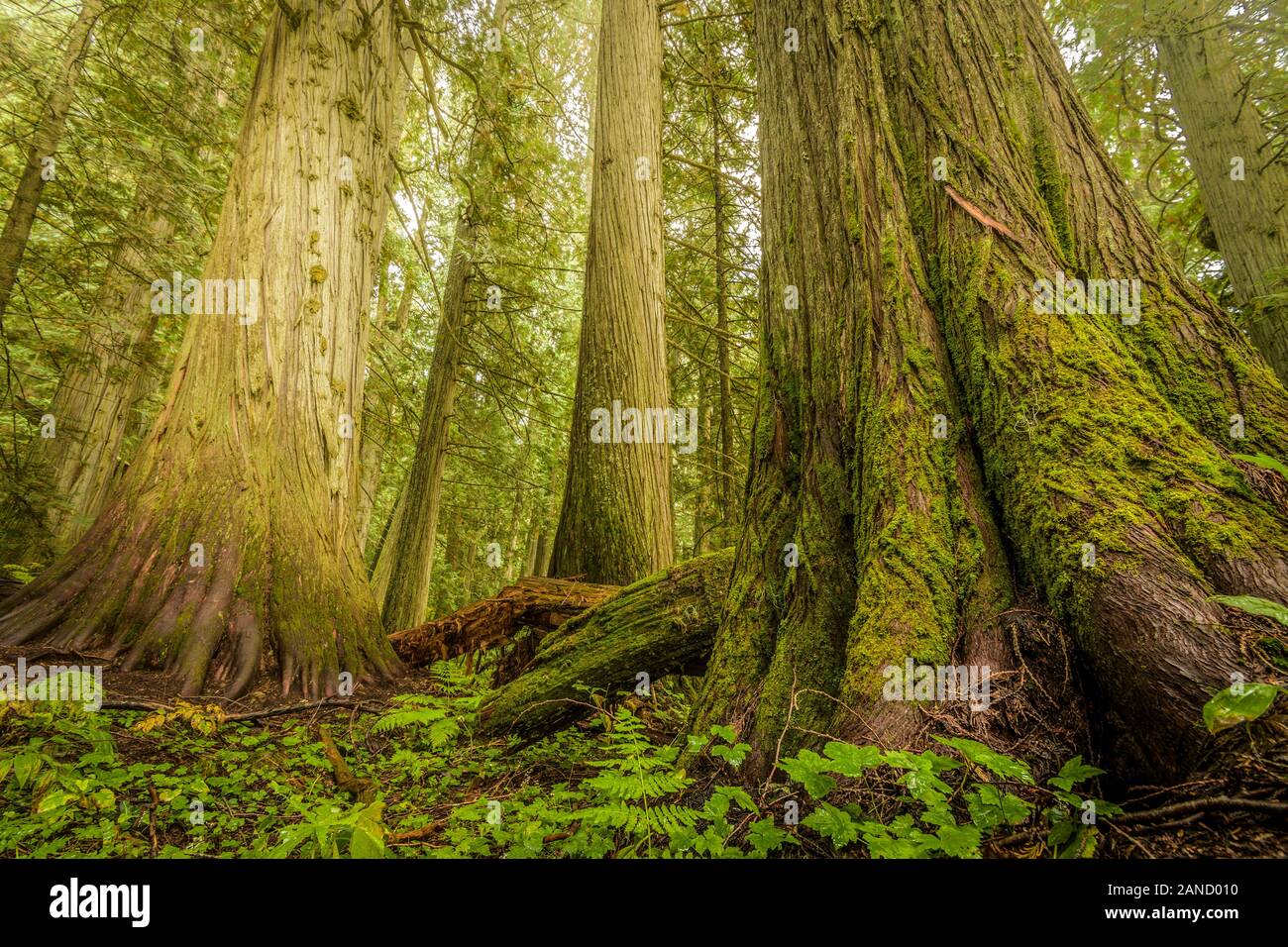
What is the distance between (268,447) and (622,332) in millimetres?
2936

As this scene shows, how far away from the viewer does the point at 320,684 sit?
3545 mm

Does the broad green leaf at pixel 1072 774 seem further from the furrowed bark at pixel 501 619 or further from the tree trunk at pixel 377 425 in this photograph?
the tree trunk at pixel 377 425

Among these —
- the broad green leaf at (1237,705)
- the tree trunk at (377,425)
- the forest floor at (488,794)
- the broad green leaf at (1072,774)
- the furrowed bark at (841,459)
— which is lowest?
the forest floor at (488,794)

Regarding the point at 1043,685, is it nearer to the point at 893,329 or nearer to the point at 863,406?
the point at 863,406

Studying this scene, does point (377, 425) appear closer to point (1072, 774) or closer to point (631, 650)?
point (631, 650)

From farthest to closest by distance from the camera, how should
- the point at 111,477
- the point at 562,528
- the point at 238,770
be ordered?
1. the point at 111,477
2. the point at 562,528
3. the point at 238,770

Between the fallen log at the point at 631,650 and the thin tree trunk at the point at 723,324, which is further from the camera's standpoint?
the thin tree trunk at the point at 723,324

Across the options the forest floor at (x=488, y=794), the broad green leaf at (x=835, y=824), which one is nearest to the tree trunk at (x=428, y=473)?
the forest floor at (x=488, y=794)

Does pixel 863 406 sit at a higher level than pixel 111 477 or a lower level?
lower

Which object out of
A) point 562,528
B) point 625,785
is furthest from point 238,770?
point 562,528

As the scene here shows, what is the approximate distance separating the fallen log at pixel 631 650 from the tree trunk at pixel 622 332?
→ 1300 millimetres

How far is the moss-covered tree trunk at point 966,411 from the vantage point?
1.62 m
